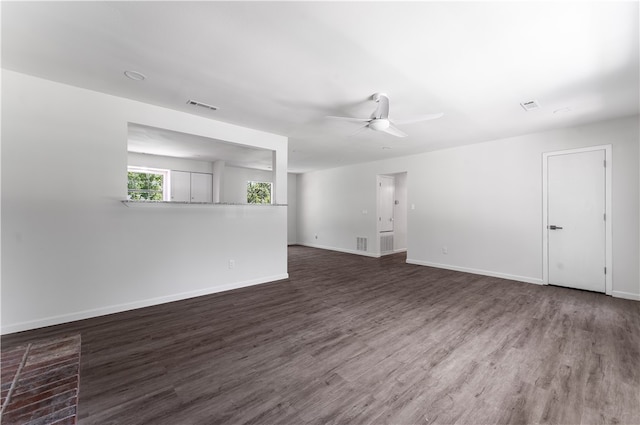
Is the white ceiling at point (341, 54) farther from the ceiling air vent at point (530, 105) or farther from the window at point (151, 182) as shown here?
the window at point (151, 182)

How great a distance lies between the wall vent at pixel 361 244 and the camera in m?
7.59

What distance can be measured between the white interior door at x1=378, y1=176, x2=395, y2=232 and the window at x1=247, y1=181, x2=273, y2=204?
3.74 meters

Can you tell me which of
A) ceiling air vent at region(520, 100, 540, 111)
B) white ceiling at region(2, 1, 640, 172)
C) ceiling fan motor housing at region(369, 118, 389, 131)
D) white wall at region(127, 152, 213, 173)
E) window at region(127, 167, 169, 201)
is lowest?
window at region(127, 167, 169, 201)

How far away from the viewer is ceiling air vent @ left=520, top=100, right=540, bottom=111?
3.29m

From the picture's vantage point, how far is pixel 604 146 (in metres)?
3.98

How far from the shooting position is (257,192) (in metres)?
8.48

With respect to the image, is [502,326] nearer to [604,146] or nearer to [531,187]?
[531,187]

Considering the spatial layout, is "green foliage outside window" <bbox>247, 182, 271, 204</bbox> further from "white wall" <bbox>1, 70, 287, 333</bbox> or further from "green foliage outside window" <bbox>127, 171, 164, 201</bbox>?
"white wall" <bbox>1, 70, 287, 333</bbox>

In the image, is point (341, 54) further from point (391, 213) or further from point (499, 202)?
point (391, 213)

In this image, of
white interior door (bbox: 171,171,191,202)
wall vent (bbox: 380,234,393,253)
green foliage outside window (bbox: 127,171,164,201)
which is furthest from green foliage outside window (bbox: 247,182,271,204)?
wall vent (bbox: 380,234,393,253)

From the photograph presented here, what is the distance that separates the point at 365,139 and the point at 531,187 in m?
3.07

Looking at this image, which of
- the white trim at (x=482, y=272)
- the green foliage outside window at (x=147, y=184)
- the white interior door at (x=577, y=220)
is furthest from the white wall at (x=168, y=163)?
the white interior door at (x=577, y=220)

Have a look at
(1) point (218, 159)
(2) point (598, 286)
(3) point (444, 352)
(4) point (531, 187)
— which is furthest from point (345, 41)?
(1) point (218, 159)

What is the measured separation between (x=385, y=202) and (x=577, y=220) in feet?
13.3
